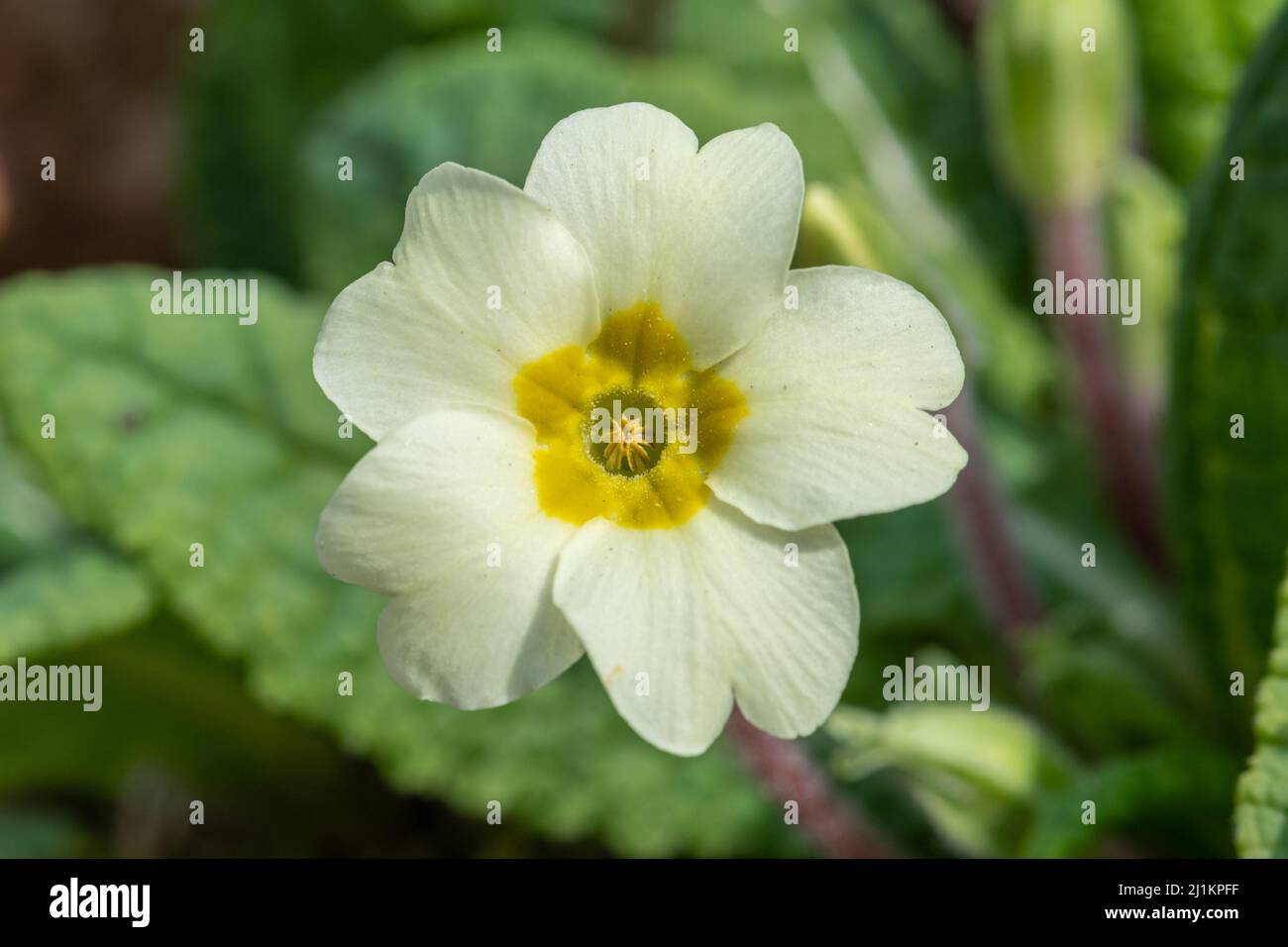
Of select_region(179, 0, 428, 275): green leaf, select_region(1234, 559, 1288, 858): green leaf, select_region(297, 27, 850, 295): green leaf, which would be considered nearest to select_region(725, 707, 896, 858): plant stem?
select_region(1234, 559, 1288, 858): green leaf

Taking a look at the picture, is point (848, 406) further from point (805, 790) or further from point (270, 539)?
point (270, 539)

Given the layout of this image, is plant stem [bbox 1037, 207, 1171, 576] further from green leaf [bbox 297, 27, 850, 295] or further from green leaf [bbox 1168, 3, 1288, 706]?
green leaf [bbox 297, 27, 850, 295]

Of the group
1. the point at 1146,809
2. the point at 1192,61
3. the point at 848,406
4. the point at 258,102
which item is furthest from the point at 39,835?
the point at 1192,61

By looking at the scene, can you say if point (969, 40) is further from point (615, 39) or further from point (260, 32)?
point (260, 32)

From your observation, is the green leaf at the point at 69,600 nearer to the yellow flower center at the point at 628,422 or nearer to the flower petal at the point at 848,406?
the yellow flower center at the point at 628,422
